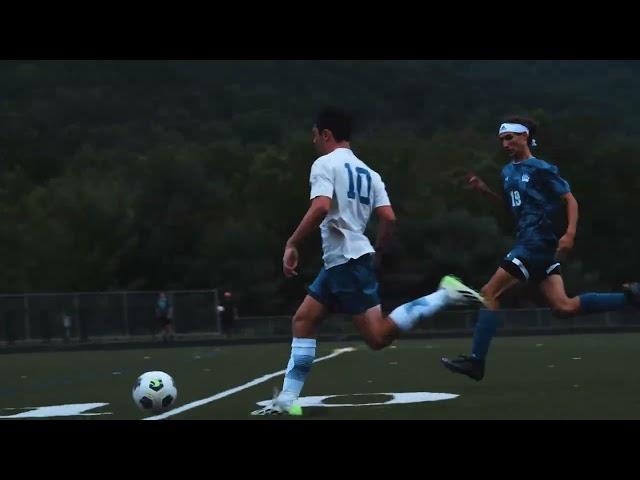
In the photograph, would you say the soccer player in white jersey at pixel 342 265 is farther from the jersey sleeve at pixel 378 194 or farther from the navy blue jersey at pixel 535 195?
the navy blue jersey at pixel 535 195

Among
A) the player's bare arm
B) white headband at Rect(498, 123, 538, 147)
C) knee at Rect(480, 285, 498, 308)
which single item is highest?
white headband at Rect(498, 123, 538, 147)

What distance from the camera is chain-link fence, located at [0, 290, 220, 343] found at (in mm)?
40812

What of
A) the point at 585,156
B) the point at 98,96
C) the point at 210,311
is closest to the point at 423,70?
the point at 98,96

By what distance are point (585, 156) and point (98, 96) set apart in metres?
86.4

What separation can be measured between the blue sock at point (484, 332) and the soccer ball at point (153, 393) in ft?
8.94

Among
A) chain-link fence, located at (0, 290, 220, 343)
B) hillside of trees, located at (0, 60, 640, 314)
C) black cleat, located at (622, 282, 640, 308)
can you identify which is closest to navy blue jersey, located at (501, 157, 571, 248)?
black cleat, located at (622, 282, 640, 308)

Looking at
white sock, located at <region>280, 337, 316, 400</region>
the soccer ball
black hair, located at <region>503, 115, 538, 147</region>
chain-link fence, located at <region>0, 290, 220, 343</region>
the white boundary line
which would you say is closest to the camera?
white sock, located at <region>280, 337, 316, 400</region>

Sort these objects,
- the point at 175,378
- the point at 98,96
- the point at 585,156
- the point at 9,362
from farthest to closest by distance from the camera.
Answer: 1. the point at 98,96
2. the point at 585,156
3. the point at 9,362
4. the point at 175,378

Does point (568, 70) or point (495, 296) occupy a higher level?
point (568, 70)

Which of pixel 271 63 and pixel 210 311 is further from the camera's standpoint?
pixel 271 63

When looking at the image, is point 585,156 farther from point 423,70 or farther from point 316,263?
point 423,70

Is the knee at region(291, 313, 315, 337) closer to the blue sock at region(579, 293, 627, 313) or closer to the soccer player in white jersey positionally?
the soccer player in white jersey

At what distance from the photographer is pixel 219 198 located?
239ft

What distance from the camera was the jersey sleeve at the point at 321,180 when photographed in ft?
32.5
